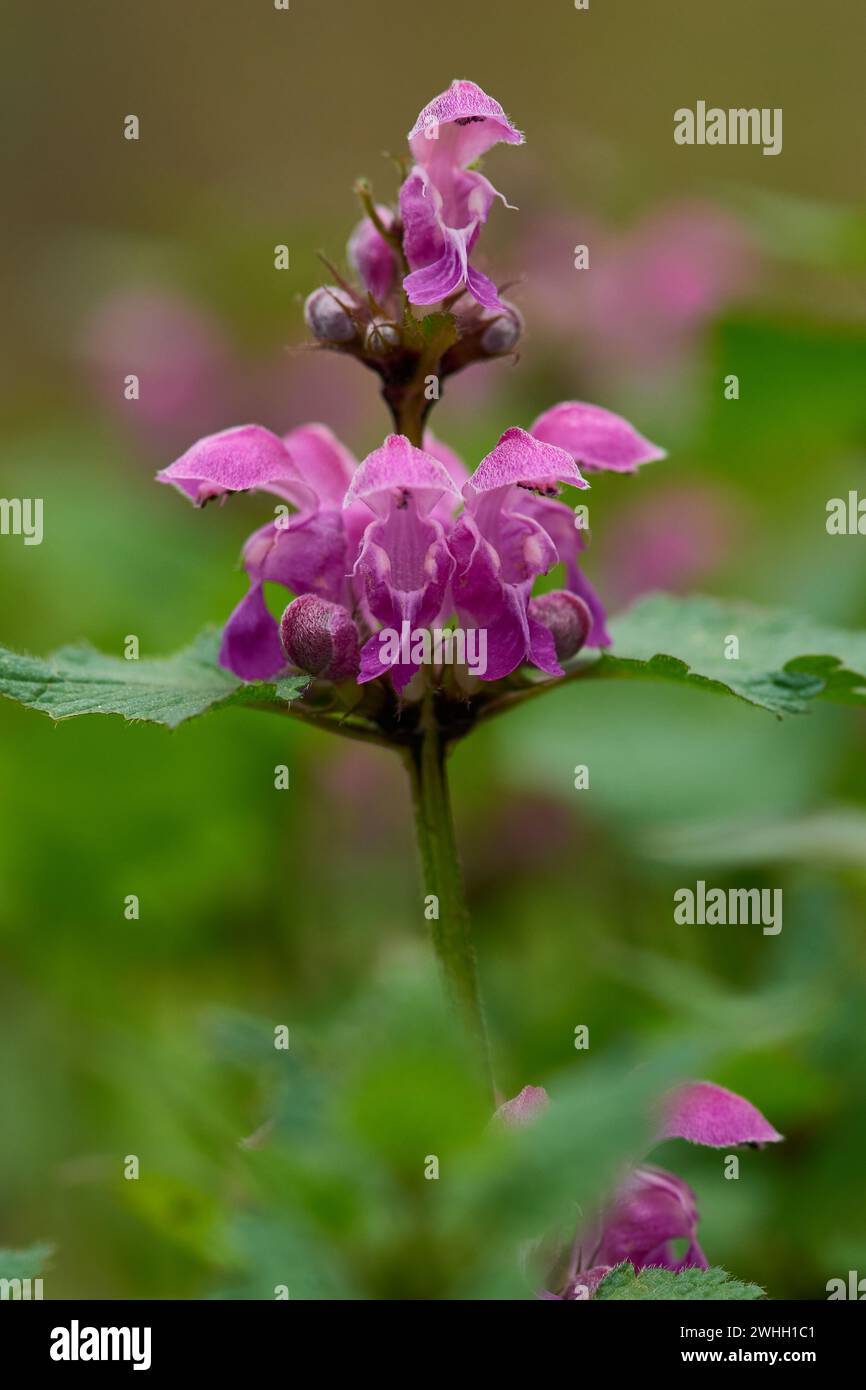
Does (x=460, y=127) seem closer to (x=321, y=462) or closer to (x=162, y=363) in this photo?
(x=321, y=462)

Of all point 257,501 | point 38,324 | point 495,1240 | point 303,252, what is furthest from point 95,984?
point 38,324

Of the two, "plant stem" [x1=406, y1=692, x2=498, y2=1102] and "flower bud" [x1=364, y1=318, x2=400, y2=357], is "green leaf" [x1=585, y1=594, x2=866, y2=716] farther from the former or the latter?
"flower bud" [x1=364, y1=318, x2=400, y2=357]

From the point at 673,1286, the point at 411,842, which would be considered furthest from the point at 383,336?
the point at 411,842

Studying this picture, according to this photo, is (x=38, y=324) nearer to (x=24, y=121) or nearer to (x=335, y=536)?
(x=24, y=121)

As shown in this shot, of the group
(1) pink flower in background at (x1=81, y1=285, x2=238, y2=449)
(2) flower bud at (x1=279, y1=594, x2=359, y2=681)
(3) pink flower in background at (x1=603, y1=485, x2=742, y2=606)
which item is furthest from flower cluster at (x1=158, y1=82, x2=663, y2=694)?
(1) pink flower in background at (x1=81, y1=285, x2=238, y2=449)

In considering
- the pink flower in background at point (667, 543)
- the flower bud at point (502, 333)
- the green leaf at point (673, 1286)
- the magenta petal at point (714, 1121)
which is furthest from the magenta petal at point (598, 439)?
the pink flower in background at point (667, 543)

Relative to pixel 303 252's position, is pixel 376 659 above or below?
below
